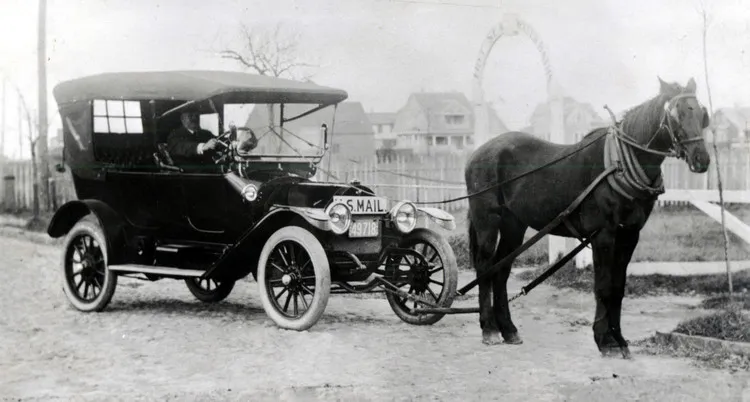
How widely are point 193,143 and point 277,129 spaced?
2.70ft

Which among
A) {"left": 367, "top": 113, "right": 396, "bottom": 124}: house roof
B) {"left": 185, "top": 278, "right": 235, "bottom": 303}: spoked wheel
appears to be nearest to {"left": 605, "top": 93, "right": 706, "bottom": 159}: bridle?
{"left": 185, "top": 278, "right": 235, "bottom": 303}: spoked wheel

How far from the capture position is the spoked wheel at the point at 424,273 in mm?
7086

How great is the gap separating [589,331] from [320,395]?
2853 mm

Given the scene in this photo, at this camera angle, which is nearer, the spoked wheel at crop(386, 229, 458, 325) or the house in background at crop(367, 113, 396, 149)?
the spoked wheel at crop(386, 229, 458, 325)

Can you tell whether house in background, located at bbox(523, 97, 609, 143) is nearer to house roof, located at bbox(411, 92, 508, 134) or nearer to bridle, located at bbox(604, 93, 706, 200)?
house roof, located at bbox(411, 92, 508, 134)

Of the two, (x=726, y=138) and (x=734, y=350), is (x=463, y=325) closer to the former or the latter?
(x=734, y=350)

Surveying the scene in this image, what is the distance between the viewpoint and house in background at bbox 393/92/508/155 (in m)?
9.59

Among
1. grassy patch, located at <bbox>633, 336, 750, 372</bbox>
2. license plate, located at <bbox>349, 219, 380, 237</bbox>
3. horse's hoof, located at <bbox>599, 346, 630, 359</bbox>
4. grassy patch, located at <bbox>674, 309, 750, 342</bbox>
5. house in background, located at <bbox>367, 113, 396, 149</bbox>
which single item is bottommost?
grassy patch, located at <bbox>633, 336, 750, 372</bbox>

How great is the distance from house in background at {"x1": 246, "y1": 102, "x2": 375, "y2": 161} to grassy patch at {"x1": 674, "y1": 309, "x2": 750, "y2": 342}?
361 centimetres

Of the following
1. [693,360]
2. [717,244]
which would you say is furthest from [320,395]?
[717,244]

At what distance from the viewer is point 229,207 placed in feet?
24.5

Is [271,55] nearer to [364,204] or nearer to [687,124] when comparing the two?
[364,204]

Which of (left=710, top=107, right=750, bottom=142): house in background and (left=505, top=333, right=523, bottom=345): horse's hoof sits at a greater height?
(left=710, top=107, right=750, bottom=142): house in background

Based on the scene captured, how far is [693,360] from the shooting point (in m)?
5.75
